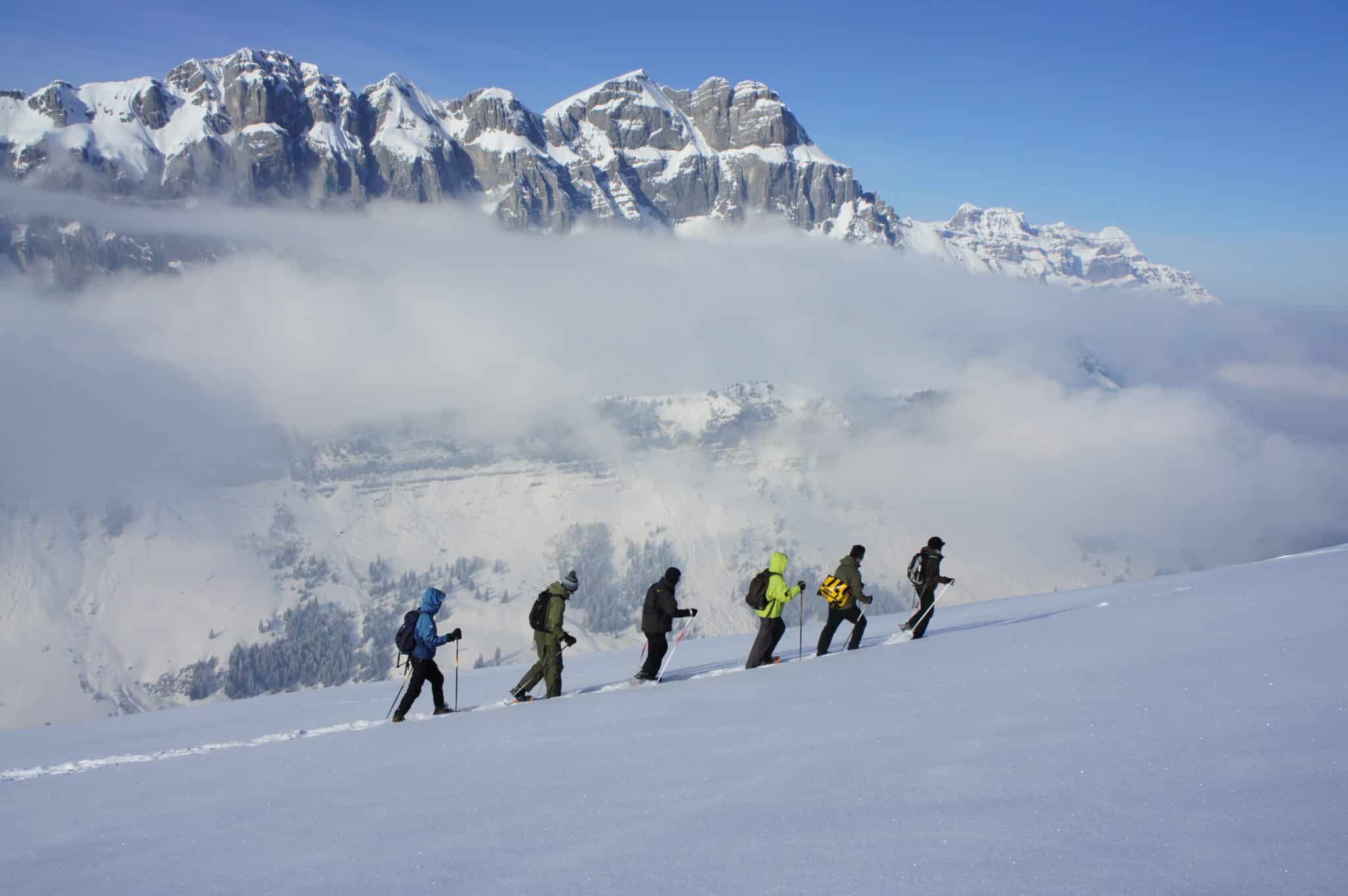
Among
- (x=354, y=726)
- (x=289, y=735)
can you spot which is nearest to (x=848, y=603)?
(x=354, y=726)

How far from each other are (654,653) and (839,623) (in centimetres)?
384

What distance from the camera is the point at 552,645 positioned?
1584cm

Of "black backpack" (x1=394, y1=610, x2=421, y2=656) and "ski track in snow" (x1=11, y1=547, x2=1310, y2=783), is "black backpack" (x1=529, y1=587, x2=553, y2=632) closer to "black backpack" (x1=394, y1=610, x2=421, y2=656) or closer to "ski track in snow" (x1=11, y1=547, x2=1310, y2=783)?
"ski track in snow" (x1=11, y1=547, x2=1310, y2=783)

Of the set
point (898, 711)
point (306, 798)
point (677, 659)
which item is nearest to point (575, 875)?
point (306, 798)

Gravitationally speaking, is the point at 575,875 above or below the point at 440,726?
above

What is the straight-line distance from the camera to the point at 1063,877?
16.0ft

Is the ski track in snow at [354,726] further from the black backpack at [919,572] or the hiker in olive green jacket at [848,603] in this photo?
the black backpack at [919,572]

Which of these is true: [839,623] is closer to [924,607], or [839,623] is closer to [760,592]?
[760,592]

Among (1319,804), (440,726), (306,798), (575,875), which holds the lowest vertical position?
(440,726)

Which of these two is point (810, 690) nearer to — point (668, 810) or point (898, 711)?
point (898, 711)

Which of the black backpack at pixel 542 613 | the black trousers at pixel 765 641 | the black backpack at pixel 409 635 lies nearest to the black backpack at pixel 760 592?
the black trousers at pixel 765 641

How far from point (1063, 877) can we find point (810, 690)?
7.63 m

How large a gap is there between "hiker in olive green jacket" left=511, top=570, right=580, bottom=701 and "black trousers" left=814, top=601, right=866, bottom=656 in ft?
16.4

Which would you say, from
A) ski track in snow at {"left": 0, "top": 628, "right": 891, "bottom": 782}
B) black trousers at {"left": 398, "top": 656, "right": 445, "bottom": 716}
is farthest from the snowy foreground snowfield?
black trousers at {"left": 398, "top": 656, "right": 445, "bottom": 716}
